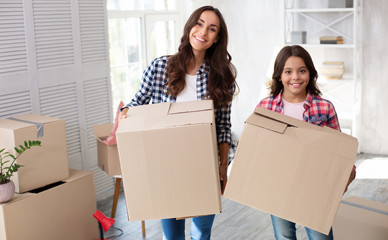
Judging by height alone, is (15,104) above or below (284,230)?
above

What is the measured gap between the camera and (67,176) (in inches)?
111

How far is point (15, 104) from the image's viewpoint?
9.62ft

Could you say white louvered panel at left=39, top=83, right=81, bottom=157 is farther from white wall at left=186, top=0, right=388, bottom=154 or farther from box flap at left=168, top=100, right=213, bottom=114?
white wall at left=186, top=0, right=388, bottom=154

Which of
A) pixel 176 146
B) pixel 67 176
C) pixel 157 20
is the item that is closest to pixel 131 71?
pixel 157 20

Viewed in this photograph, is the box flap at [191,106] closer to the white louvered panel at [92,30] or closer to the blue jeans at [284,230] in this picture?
the blue jeans at [284,230]

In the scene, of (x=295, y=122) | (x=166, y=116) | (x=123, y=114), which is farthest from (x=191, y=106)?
(x=295, y=122)

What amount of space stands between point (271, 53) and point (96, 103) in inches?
83.9

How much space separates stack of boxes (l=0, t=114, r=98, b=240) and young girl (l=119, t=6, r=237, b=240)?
0.90 m

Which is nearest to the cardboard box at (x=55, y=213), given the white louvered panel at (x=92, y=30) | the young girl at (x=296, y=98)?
the white louvered panel at (x=92, y=30)

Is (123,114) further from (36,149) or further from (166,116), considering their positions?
(36,149)

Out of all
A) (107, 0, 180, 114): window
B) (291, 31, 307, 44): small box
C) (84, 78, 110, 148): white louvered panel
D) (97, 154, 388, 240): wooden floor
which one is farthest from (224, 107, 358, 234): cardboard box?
(291, 31, 307, 44): small box

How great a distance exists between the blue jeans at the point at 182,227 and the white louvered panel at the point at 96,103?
5.77ft

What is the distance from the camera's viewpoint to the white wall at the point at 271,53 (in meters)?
4.53

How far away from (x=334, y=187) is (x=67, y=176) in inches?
69.3
